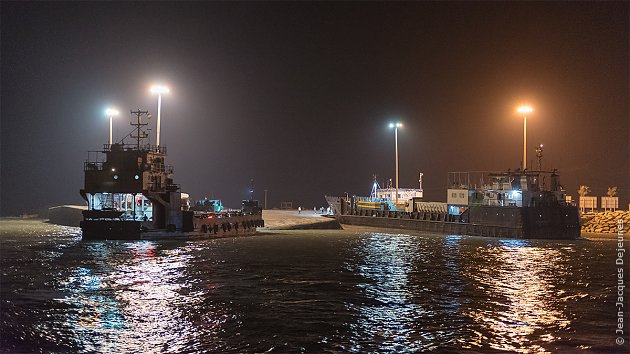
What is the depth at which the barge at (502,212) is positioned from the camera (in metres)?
52.0

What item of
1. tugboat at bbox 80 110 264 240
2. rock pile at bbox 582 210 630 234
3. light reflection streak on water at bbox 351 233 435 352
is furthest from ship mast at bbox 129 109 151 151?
rock pile at bbox 582 210 630 234

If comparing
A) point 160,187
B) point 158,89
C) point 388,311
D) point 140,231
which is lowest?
point 388,311

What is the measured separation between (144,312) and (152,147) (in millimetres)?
34127

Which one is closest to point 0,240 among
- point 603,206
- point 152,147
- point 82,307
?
point 152,147

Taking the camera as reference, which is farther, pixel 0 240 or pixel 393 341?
pixel 0 240

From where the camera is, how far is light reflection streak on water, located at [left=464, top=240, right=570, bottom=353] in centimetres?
1353

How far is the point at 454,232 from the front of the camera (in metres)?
59.1

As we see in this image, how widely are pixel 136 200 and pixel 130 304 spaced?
105ft

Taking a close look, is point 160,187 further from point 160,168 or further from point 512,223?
point 512,223

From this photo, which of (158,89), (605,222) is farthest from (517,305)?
(605,222)

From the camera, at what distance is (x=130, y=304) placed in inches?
677

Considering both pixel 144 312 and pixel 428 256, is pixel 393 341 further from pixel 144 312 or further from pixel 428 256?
pixel 428 256

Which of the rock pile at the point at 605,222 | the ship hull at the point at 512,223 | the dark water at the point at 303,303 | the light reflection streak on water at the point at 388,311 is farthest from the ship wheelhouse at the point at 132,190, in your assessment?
the rock pile at the point at 605,222

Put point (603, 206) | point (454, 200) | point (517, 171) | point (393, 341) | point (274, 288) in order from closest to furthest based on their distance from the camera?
1. point (393, 341)
2. point (274, 288)
3. point (517, 171)
4. point (454, 200)
5. point (603, 206)
